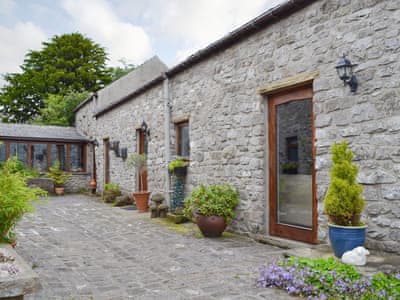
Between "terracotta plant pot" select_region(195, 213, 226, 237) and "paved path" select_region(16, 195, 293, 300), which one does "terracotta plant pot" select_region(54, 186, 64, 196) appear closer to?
"paved path" select_region(16, 195, 293, 300)

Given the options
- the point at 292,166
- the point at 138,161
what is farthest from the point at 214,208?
the point at 138,161

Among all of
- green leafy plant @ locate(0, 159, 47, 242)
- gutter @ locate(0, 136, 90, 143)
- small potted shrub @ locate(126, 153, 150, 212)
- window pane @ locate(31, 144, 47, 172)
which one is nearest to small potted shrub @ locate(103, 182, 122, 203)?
small potted shrub @ locate(126, 153, 150, 212)

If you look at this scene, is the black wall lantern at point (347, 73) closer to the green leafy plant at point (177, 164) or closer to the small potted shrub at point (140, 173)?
the green leafy plant at point (177, 164)

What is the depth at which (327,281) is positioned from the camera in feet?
9.84

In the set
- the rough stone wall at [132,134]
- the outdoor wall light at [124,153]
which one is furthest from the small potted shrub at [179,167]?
the outdoor wall light at [124,153]

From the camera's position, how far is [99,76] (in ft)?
78.7

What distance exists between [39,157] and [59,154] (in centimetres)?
84

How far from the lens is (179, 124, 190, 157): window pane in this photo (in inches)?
301

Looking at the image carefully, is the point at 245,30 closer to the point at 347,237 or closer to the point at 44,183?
the point at 347,237

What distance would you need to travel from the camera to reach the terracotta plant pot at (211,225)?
17.7ft

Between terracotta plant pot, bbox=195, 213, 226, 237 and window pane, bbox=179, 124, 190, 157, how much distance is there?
7.79 feet

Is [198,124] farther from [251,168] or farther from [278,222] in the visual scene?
[278,222]

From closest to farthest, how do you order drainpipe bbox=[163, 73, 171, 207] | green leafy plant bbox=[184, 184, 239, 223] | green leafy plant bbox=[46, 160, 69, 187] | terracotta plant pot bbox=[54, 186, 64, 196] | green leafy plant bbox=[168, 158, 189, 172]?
1. green leafy plant bbox=[184, 184, 239, 223]
2. green leafy plant bbox=[168, 158, 189, 172]
3. drainpipe bbox=[163, 73, 171, 207]
4. terracotta plant pot bbox=[54, 186, 64, 196]
5. green leafy plant bbox=[46, 160, 69, 187]

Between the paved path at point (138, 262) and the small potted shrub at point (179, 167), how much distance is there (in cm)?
113
